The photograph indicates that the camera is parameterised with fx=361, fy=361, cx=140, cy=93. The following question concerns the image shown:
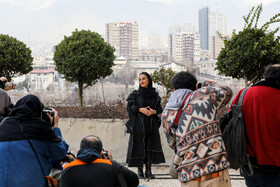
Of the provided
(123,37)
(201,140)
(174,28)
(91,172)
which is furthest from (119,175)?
(174,28)

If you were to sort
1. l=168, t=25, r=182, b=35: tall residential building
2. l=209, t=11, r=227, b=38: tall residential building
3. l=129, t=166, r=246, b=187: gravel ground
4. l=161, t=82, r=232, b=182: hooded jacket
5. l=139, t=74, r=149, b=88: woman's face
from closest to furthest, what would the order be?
l=161, t=82, r=232, b=182: hooded jacket → l=129, t=166, r=246, b=187: gravel ground → l=139, t=74, r=149, b=88: woman's face → l=168, t=25, r=182, b=35: tall residential building → l=209, t=11, r=227, b=38: tall residential building

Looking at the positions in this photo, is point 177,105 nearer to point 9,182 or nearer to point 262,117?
point 262,117

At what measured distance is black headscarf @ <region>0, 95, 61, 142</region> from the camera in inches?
118

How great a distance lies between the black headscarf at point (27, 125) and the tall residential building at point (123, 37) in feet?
317

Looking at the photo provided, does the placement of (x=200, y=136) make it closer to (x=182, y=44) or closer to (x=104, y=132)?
(x=104, y=132)

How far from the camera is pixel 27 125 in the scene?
2990mm

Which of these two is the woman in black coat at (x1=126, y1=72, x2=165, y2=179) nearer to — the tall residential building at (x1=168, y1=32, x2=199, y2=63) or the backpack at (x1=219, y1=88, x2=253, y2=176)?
the backpack at (x1=219, y1=88, x2=253, y2=176)

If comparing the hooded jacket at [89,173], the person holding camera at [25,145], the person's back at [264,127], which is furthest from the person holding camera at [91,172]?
the person's back at [264,127]

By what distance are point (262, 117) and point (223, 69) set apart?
4.07 meters

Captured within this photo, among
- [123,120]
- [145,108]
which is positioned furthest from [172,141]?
[123,120]

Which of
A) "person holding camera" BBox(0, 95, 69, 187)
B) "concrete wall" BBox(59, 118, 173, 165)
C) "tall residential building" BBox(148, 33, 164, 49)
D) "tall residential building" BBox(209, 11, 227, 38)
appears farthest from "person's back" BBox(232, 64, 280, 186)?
"tall residential building" BBox(209, 11, 227, 38)

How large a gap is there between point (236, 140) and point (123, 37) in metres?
102

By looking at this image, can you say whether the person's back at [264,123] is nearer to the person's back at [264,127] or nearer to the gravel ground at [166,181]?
the person's back at [264,127]

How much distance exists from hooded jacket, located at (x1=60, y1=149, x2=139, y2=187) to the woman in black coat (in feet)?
8.28
